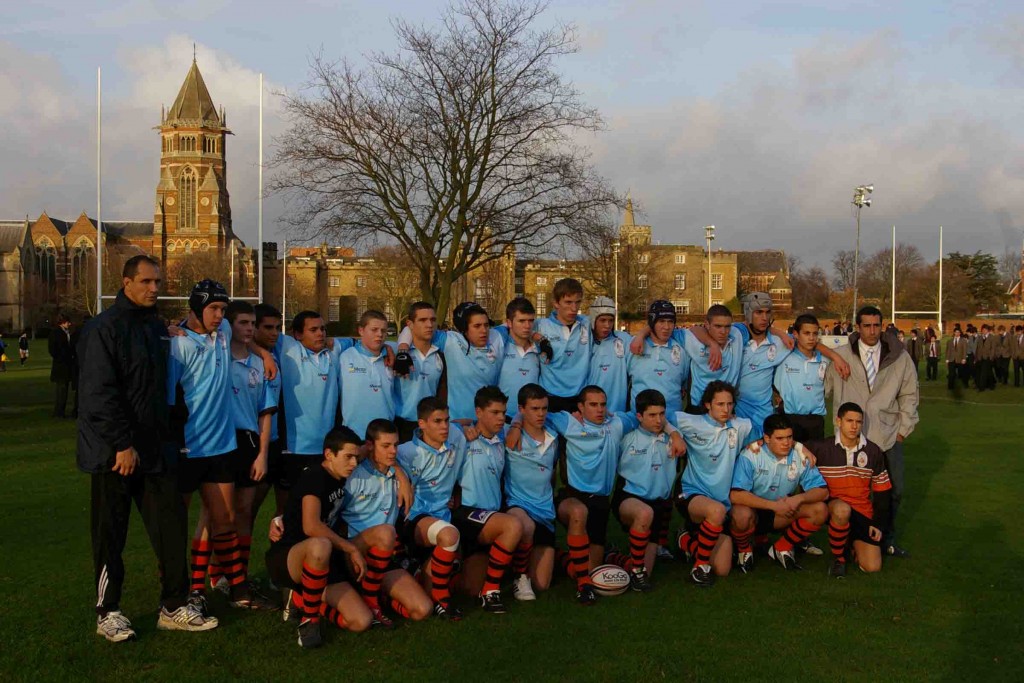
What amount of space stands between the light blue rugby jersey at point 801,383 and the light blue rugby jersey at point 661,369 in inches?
33.0

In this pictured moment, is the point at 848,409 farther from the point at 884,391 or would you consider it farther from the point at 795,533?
the point at 795,533

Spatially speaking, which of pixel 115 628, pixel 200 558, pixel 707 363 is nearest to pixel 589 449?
pixel 707 363

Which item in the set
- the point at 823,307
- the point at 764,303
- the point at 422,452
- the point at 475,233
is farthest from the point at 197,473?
the point at 823,307

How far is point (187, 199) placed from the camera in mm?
111438

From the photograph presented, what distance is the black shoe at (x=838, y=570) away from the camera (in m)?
6.98

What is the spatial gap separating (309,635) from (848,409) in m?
4.46

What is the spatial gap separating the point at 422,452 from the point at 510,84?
16.3 meters

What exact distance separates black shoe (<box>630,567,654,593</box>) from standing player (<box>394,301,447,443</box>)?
1.97 m

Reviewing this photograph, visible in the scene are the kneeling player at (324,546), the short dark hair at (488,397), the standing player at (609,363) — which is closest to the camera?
the kneeling player at (324,546)

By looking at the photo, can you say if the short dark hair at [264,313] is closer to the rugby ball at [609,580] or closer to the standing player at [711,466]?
the rugby ball at [609,580]

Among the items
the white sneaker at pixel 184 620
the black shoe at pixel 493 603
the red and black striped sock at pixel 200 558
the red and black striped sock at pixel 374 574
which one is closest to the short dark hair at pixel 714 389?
the black shoe at pixel 493 603

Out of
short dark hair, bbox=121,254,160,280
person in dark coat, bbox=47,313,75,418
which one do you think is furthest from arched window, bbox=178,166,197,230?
short dark hair, bbox=121,254,160,280

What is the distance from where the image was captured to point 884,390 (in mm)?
7641

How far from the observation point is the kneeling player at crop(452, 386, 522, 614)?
6312mm
